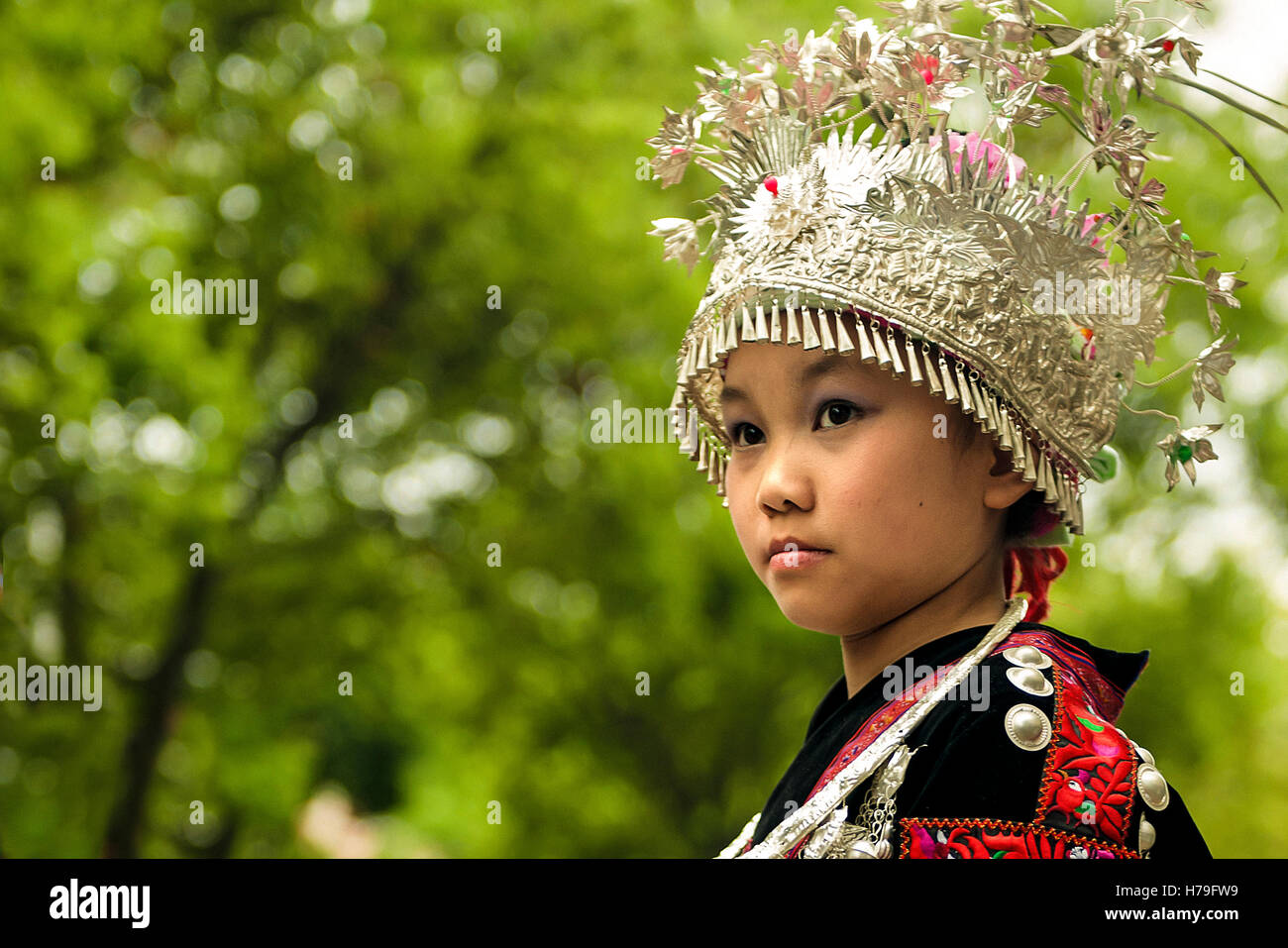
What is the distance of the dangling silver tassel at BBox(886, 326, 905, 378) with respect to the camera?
2.05 metres

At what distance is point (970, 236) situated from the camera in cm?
217

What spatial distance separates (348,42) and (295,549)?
313 centimetres

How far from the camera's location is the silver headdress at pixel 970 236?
2.11 metres

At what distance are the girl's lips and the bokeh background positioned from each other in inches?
226

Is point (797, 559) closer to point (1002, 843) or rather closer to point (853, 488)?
point (853, 488)

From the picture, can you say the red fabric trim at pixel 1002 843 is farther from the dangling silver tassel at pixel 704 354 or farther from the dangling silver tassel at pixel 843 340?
the dangling silver tassel at pixel 704 354

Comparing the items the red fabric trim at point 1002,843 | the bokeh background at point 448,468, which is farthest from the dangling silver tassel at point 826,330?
the bokeh background at point 448,468

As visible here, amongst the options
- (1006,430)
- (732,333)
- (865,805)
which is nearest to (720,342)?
(732,333)

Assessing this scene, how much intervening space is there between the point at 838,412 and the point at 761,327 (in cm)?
19

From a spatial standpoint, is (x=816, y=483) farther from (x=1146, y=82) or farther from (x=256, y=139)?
(x=256, y=139)

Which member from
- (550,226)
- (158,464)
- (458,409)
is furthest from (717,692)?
(158,464)

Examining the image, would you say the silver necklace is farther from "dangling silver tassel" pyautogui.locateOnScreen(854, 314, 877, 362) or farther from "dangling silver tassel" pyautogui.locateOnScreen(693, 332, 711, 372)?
"dangling silver tassel" pyautogui.locateOnScreen(693, 332, 711, 372)

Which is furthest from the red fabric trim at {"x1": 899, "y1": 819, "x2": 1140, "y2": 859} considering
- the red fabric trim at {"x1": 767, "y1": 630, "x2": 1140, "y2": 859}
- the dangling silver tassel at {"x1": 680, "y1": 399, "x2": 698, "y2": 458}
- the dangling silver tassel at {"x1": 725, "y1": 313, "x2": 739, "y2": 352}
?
the dangling silver tassel at {"x1": 680, "y1": 399, "x2": 698, "y2": 458}

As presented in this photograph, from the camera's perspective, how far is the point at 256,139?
7.95 metres
